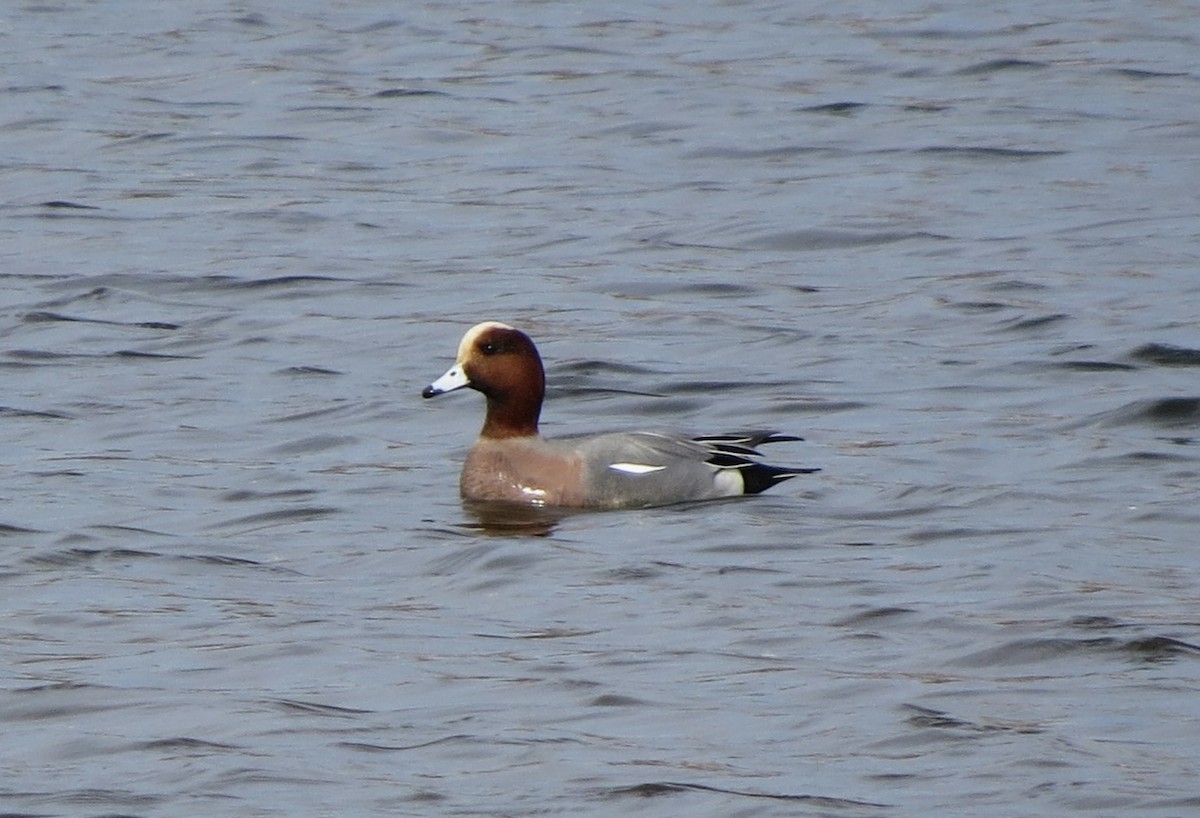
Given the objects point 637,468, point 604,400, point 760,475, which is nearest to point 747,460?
point 760,475

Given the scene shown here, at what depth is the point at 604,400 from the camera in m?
10.8

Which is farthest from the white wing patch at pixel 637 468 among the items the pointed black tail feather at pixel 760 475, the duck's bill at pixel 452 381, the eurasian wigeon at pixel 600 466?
the duck's bill at pixel 452 381

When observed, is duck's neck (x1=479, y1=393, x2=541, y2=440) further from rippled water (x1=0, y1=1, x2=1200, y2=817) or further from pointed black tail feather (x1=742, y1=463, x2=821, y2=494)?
pointed black tail feather (x1=742, y1=463, x2=821, y2=494)

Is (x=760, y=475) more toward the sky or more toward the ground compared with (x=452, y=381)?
more toward the ground

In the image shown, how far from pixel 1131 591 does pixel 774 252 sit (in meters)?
6.34

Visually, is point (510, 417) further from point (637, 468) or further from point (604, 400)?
point (604, 400)

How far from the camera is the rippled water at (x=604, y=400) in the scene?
612cm

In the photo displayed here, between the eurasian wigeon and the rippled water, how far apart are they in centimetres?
11

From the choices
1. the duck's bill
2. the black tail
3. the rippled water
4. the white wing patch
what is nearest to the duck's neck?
the duck's bill

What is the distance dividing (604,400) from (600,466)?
1.83 m

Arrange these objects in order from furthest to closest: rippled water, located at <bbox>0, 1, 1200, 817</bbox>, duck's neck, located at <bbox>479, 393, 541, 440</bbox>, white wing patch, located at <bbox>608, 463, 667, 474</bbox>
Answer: duck's neck, located at <bbox>479, 393, 541, 440</bbox>
white wing patch, located at <bbox>608, 463, 667, 474</bbox>
rippled water, located at <bbox>0, 1, 1200, 817</bbox>

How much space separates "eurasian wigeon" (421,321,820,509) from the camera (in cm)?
898

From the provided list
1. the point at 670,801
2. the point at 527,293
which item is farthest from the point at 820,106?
the point at 670,801

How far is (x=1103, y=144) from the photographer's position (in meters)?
15.9
